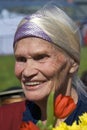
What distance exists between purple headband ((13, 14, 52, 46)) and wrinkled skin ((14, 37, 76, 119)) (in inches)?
0.7

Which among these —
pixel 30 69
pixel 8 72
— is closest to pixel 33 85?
pixel 30 69

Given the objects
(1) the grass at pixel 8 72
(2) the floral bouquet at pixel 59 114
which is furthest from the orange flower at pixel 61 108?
(1) the grass at pixel 8 72

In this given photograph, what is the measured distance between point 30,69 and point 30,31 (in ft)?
0.60

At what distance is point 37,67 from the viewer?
194 cm

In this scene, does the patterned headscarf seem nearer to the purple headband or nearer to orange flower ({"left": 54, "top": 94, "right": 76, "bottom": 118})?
the purple headband

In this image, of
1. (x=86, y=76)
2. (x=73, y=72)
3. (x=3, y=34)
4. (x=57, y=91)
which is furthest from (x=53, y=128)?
(x=3, y=34)

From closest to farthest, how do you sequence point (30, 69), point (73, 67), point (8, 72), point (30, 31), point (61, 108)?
1. point (61, 108)
2. point (30, 69)
3. point (30, 31)
4. point (73, 67)
5. point (8, 72)

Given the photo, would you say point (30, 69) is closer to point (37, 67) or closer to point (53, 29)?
point (37, 67)

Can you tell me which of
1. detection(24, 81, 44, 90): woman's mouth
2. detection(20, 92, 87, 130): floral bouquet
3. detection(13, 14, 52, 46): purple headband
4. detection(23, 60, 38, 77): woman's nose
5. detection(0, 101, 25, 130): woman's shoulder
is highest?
detection(20, 92, 87, 130): floral bouquet

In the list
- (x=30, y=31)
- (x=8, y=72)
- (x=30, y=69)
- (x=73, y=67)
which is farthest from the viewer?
(x=8, y=72)

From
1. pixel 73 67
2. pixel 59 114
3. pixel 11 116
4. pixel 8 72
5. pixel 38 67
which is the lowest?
pixel 8 72

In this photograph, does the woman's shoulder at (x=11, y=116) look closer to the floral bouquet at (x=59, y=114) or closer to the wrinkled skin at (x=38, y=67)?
the wrinkled skin at (x=38, y=67)

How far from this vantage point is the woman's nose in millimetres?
1925

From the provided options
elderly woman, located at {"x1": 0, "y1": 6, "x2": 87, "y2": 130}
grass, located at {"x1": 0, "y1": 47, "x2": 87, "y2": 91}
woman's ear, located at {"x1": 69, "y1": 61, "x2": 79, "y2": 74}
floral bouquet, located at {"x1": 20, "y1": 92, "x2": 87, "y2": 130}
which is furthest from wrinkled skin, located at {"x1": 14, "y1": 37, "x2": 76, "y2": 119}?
grass, located at {"x1": 0, "y1": 47, "x2": 87, "y2": 91}
